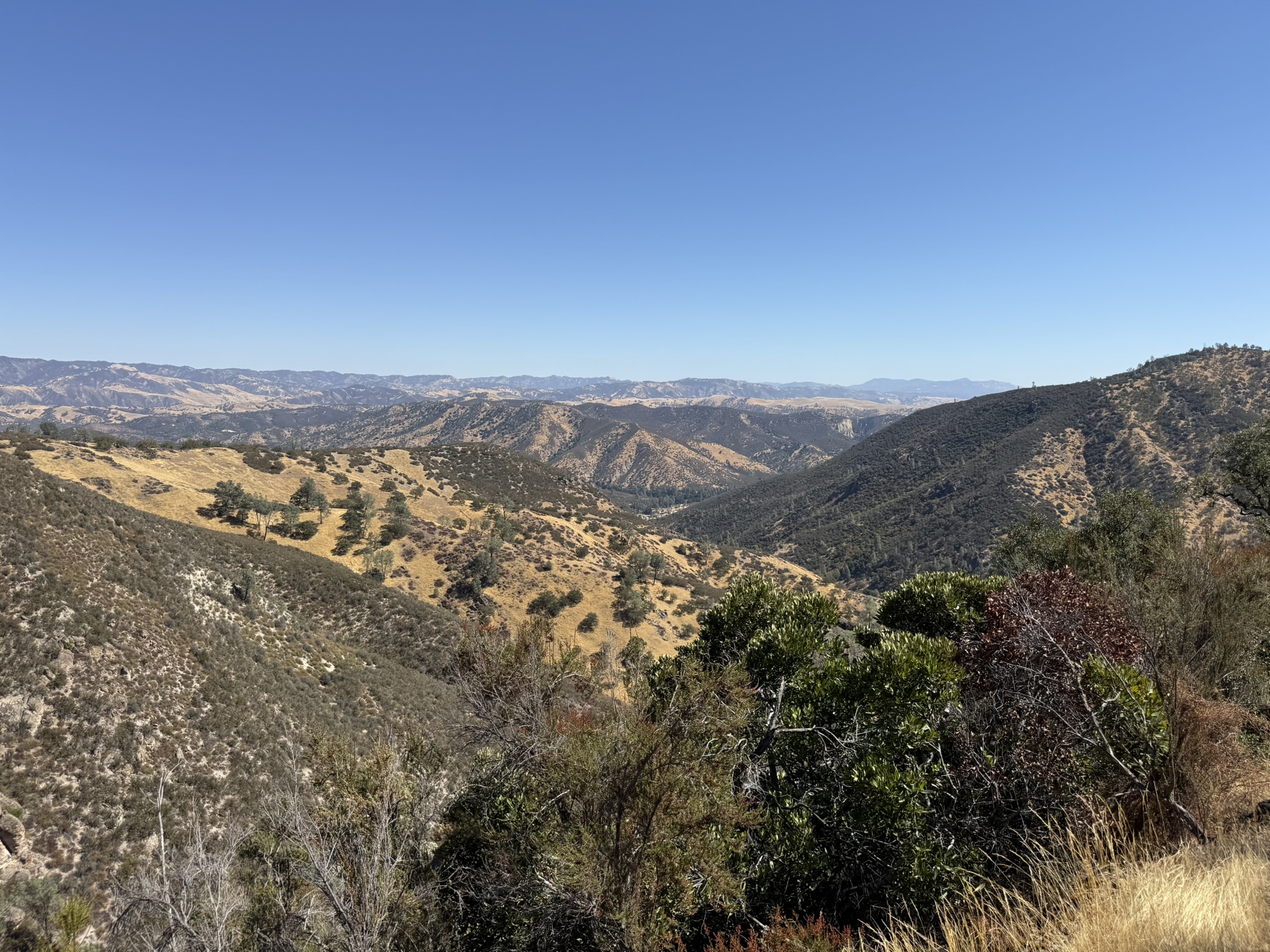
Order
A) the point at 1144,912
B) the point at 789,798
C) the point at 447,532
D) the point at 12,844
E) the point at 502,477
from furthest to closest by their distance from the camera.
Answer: the point at 502,477, the point at 447,532, the point at 12,844, the point at 789,798, the point at 1144,912

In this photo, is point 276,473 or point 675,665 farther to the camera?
point 276,473

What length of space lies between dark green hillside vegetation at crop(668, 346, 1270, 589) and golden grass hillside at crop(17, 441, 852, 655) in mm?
56878

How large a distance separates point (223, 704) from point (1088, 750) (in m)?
24.9

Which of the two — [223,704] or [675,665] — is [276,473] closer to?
[223,704]

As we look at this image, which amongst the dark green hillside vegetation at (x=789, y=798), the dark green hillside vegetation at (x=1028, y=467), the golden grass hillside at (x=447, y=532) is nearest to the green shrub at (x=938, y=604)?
the dark green hillside vegetation at (x=789, y=798)

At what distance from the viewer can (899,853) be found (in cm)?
780

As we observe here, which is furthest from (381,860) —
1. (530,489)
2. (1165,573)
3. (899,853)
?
(530,489)

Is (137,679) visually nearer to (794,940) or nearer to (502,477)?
(794,940)

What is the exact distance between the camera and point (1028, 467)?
421 ft

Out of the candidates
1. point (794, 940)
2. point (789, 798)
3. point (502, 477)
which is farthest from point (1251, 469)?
point (502, 477)

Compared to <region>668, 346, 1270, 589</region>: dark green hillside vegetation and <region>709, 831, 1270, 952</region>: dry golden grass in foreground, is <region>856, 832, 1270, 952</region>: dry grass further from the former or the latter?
<region>668, 346, 1270, 589</region>: dark green hillside vegetation

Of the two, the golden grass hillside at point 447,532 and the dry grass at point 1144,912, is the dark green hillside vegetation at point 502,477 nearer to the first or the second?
the golden grass hillside at point 447,532

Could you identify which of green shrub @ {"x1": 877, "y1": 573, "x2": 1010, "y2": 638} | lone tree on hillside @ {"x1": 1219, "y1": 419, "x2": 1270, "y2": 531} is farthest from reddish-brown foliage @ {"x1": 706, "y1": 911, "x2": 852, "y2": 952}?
lone tree on hillside @ {"x1": 1219, "y1": 419, "x2": 1270, "y2": 531}

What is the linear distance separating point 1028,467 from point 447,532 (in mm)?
134591
